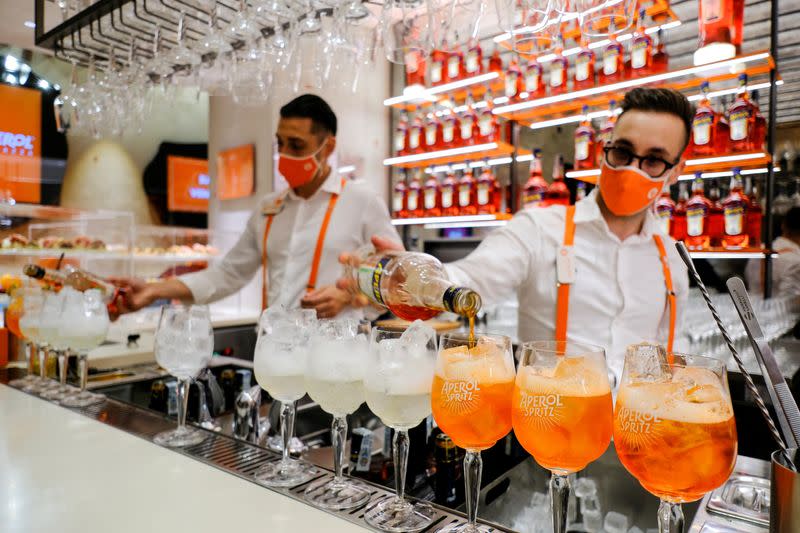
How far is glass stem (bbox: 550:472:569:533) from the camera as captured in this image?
721mm

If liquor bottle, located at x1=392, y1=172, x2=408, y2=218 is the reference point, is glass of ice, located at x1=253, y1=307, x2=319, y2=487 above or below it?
below

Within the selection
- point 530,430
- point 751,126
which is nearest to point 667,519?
point 530,430

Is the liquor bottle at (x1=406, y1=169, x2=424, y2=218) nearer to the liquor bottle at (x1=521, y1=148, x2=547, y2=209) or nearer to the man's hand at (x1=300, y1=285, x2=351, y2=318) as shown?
the liquor bottle at (x1=521, y1=148, x2=547, y2=209)

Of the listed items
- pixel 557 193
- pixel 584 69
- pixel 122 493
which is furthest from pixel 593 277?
pixel 584 69

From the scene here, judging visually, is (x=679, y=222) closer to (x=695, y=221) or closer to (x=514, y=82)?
(x=695, y=221)

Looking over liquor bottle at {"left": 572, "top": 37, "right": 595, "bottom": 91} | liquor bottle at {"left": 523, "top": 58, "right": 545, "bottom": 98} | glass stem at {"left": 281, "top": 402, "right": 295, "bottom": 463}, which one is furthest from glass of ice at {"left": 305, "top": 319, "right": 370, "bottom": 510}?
liquor bottle at {"left": 523, "top": 58, "right": 545, "bottom": 98}

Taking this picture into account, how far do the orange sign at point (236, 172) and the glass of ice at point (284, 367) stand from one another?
398cm

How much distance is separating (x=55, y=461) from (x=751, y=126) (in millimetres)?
3343

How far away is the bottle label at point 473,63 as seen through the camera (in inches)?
159

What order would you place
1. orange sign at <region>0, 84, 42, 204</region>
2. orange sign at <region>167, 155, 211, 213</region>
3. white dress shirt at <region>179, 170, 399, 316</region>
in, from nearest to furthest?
white dress shirt at <region>179, 170, 399, 316</region>
orange sign at <region>0, 84, 42, 204</region>
orange sign at <region>167, 155, 211, 213</region>

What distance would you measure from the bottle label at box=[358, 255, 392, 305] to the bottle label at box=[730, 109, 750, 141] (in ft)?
8.61

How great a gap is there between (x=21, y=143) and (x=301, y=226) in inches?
155

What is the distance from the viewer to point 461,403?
761 mm

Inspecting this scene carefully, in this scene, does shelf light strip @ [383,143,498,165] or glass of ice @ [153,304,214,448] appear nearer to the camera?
glass of ice @ [153,304,214,448]
